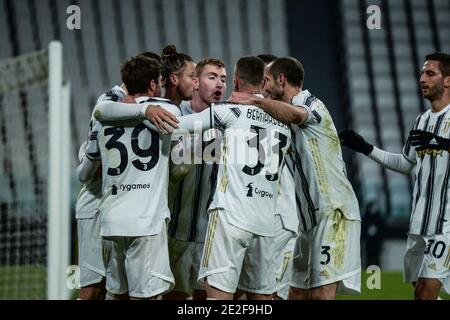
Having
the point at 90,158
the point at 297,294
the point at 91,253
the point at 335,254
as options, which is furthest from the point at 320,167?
the point at 91,253

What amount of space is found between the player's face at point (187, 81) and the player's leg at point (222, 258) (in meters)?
1.23

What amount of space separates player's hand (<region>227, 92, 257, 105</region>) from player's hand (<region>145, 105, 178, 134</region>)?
1.37 feet

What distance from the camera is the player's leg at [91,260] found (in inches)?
214

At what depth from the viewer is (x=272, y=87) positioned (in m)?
5.40

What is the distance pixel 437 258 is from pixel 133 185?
7.00 ft

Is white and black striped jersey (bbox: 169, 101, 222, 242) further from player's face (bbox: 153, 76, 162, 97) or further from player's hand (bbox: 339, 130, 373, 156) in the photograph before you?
player's hand (bbox: 339, 130, 373, 156)

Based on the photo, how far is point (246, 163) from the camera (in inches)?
187

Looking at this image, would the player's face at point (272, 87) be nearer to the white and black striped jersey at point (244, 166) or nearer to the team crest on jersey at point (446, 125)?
the white and black striped jersey at point (244, 166)

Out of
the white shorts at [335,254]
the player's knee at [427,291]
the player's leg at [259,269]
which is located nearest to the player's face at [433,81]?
the white shorts at [335,254]

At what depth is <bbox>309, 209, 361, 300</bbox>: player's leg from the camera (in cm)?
520

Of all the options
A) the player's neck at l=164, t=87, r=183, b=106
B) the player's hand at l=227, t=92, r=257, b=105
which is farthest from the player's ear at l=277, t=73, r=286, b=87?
the player's neck at l=164, t=87, r=183, b=106
